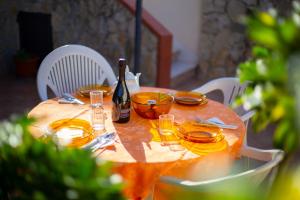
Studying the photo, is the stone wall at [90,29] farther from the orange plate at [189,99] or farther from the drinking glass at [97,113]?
the drinking glass at [97,113]

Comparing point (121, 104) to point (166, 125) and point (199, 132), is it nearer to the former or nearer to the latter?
point (166, 125)

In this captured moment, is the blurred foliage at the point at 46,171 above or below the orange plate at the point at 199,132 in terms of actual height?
above

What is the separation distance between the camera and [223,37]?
5051mm

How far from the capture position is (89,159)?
705 millimetres

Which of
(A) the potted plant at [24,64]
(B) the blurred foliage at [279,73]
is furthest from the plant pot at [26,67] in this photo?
(B) the blurred foliage at [279,73]

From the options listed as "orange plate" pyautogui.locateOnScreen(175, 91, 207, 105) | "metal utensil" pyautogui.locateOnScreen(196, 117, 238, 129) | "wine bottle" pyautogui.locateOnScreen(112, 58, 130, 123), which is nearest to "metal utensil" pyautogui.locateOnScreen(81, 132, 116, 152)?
"wine bottle" pyautogui.locateOnScreen(112, 58, 130, 123)

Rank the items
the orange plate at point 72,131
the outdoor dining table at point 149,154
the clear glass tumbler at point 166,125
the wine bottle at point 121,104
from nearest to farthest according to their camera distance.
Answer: the outdoor dining table at point 149,154 → the orange plate at point 72,131 → the clear glass tumbler at point 166,125 → the wine bottle at point 121,104

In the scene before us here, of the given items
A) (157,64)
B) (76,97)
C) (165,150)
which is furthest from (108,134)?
(157,64)

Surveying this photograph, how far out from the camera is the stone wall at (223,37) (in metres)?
4.93

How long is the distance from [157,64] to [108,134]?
110 inches

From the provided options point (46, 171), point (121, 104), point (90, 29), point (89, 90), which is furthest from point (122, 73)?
point (90, 29)

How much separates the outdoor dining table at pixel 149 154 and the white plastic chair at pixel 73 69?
84 centimetres

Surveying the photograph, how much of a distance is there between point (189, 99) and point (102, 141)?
29.6 inches

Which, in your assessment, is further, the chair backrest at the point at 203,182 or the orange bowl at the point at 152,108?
the orange bowl at the point at 152,108
